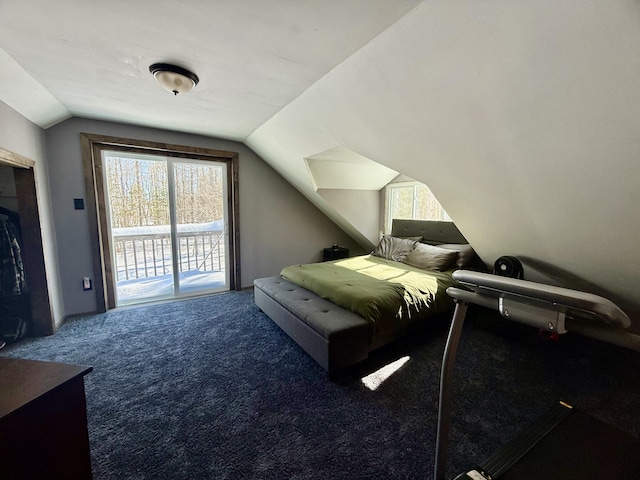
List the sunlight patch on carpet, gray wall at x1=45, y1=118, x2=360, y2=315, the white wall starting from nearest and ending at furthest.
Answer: the white wall, the sunlight patch on carpet, gray wall at x1=45, y1=118, x2=360, y2=315

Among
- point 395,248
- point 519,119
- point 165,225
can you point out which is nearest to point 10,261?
point 165,225

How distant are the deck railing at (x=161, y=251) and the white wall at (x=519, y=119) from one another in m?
2.38

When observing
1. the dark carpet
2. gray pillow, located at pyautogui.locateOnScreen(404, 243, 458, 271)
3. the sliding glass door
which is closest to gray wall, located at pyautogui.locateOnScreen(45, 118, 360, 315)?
the sliding glass door

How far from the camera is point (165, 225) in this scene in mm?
3740

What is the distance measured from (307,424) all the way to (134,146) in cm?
358

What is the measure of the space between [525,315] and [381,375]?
1460mm

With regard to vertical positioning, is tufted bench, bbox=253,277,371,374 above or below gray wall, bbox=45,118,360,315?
below

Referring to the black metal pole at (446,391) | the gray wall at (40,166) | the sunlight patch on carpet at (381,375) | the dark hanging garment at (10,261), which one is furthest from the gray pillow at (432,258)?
the dark hanging garment at (10,261)

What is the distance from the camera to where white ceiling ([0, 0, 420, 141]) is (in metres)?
1.31

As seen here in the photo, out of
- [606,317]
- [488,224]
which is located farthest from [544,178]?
[606,317]

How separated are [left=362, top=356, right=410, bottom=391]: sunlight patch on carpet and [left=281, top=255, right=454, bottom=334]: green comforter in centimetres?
28

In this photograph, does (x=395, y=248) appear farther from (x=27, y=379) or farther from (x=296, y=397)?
(x=27, y=379)

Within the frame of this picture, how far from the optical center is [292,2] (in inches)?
49.4

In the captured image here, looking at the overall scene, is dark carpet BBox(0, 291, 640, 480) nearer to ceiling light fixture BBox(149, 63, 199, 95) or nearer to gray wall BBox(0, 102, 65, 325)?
gray wall BBox(0, 102, 65, 325)
